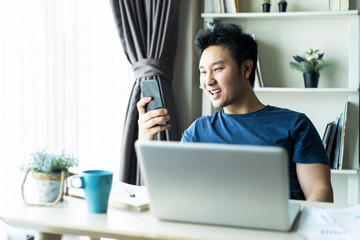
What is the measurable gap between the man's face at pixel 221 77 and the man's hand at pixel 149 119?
29 cm

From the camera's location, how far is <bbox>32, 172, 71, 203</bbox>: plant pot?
4.07ft

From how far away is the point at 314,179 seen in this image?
1812 millimetres

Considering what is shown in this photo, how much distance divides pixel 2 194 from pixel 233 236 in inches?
68.1

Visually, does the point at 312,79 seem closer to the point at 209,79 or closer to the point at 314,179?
the point at 209,79

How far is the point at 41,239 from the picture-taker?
1241mm

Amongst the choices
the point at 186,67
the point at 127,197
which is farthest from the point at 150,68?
the point at 127,197

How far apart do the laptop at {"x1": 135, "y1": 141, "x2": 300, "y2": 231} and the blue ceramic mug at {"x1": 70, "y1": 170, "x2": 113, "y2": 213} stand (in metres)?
0.14

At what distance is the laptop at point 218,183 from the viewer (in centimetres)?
96

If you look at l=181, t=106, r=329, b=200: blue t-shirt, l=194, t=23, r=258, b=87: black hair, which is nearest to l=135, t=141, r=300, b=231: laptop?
l=181, t=106, r=329, b=200: blue t-shirt

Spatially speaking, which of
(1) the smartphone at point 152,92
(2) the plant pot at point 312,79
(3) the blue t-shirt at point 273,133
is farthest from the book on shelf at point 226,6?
(1) the smartphone at point 152,92

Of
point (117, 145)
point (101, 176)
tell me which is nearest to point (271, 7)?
point (117, 145)

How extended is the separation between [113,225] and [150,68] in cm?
196

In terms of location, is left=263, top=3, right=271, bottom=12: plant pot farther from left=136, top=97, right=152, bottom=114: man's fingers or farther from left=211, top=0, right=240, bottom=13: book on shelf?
left=136, top=97, right=152, bottom=114: man's fingers

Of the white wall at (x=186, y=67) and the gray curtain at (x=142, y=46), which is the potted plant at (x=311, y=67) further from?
the gray curtain at (x=142, y=46)
